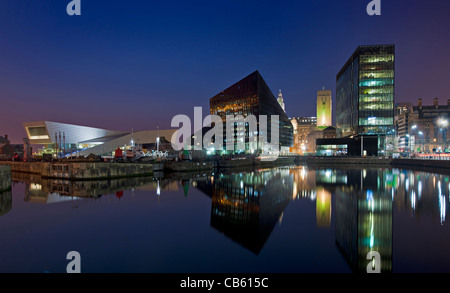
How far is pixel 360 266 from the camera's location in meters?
8.17

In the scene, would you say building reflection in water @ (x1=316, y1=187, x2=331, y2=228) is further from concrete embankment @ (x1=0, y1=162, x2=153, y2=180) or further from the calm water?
concrete embankment @ (x1=0, y1=162, x2=153, y2=180)

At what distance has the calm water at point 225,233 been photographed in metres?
8.36

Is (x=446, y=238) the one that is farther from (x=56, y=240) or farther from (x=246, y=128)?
(x=246, y=128)

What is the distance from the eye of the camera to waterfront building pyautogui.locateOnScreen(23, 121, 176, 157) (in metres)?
79.5

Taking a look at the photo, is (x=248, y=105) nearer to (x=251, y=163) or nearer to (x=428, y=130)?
(x=251, y=163)

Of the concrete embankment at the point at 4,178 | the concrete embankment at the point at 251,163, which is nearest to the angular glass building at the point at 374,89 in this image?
the concrete embankment at the point at 251,163

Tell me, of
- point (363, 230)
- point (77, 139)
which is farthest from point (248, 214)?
point (77, 139)

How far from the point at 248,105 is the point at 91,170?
3160 inches

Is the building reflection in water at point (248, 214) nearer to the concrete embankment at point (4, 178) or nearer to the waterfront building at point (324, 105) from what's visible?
the concrete embankment at point (4, 178)

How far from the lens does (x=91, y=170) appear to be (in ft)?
97.7

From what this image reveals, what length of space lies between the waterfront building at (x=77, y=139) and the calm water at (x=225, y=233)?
64909 mm

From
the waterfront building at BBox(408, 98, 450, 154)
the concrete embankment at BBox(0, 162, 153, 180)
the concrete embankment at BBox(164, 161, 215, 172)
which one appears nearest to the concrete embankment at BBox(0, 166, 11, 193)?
the concrete embankment at BBox(0, 162, 153, 180)

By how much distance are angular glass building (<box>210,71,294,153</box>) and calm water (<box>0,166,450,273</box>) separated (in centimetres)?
7612
